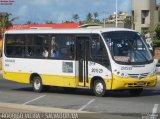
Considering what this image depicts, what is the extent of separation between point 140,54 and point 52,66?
3.97 m

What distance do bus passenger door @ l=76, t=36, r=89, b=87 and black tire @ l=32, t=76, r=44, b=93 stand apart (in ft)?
8.15

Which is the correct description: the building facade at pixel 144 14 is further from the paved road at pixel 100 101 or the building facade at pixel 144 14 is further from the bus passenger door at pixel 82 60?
the bus passenger door at pixel 82 60

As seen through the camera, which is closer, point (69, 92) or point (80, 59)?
point (80, 59)

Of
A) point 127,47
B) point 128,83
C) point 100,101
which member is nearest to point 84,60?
point 127,47

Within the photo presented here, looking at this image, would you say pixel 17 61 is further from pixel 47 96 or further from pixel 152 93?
pixel 152 93

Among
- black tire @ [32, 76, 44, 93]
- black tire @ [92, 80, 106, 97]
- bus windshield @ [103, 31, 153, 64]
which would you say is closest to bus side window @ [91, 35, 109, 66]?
bus windshield @ [103, 31, 153, 64]

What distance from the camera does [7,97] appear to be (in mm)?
21500

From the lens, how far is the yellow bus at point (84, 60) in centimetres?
2098

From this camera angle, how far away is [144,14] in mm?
107250

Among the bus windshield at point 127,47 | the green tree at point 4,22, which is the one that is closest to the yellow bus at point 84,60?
the bus windshield at point 127,47

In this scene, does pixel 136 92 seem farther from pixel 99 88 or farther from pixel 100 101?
pixel 100 101

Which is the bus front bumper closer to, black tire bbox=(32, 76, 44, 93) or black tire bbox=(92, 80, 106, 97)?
black tire bbox=(92, 80, 106, 97)

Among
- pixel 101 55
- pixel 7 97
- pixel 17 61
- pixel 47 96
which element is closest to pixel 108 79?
pixel 101 55

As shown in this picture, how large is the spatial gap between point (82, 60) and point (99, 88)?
1422mm
